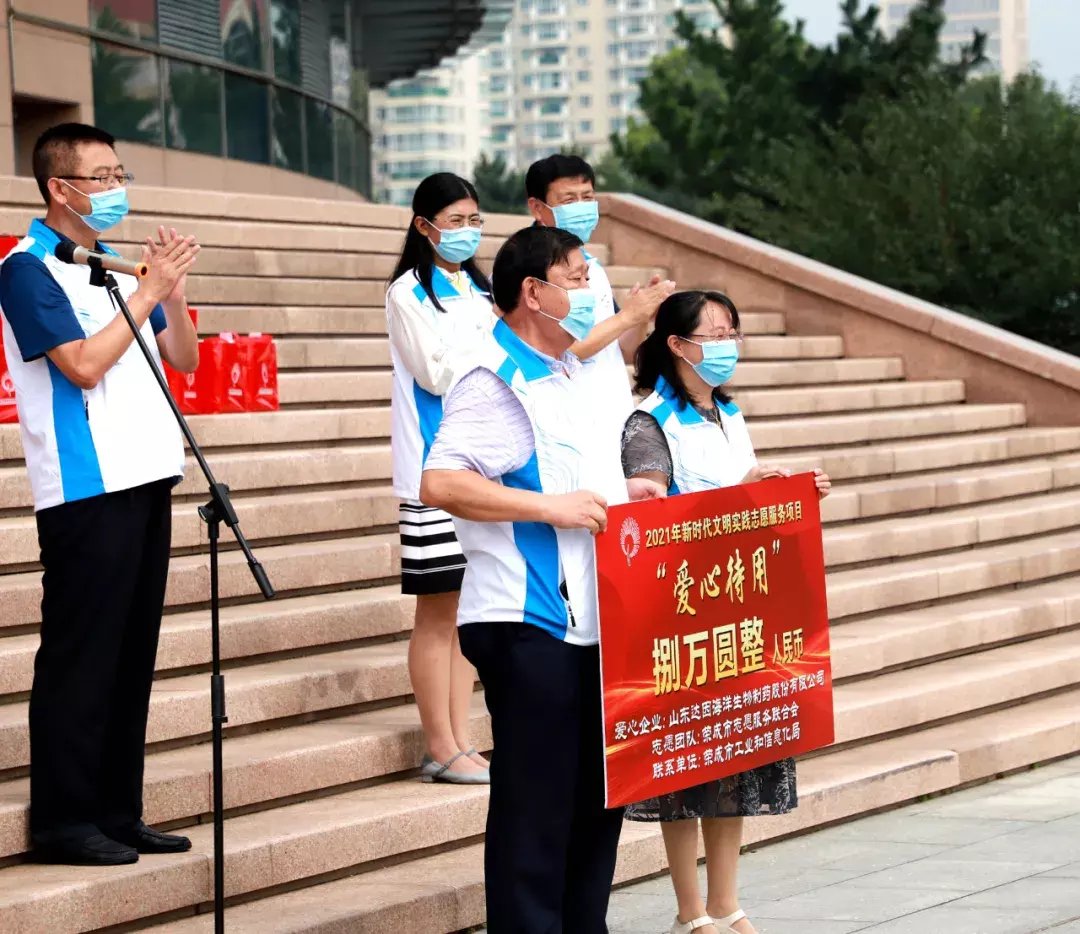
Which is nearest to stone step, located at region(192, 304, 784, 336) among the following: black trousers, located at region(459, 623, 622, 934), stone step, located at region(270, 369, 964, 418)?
stone step, located at region(270, 369, 964, 418)

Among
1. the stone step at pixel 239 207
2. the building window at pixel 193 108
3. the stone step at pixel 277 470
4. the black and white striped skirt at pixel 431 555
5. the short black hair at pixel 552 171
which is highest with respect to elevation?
the building window at pixel 193 108

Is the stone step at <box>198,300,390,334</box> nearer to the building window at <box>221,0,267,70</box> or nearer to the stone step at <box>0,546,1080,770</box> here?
the stone step at <box>0,546,1080,770</box>

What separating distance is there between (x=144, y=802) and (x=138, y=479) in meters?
1.12

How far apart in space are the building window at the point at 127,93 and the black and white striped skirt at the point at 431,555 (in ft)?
41.6

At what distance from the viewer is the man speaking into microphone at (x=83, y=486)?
5.26 meters

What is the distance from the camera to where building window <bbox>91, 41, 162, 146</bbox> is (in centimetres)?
1827

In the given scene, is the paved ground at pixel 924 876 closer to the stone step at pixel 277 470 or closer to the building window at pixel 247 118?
the stone step at pixel 277 470

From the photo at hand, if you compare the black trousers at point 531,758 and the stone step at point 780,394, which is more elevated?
the stone step at point 780,394

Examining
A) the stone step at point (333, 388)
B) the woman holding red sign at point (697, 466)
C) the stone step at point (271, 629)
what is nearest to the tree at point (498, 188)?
the stone step at point (333, 388)

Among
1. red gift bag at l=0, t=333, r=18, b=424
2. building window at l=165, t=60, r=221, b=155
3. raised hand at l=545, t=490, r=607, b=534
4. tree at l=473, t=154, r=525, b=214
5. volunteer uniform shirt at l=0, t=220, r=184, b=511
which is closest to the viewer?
raised hand at l=545, t=490, r=607, b=534

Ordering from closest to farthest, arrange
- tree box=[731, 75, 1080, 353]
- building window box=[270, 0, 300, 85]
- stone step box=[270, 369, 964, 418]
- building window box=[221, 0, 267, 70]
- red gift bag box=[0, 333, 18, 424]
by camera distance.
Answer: red gift bag box=[0, 333, 18, 424], stone step box=[270, 369, 964, 418], tree box=[731, 75, 1080, 353], building window box=[221, 0, 267, 70], building window box=[270, 0, 300, 85]

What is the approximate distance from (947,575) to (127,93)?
11364 mm

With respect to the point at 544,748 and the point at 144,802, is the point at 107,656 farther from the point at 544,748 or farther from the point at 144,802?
the point at 544,748

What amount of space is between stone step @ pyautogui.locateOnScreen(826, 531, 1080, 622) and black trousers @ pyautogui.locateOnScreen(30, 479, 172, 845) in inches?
172
